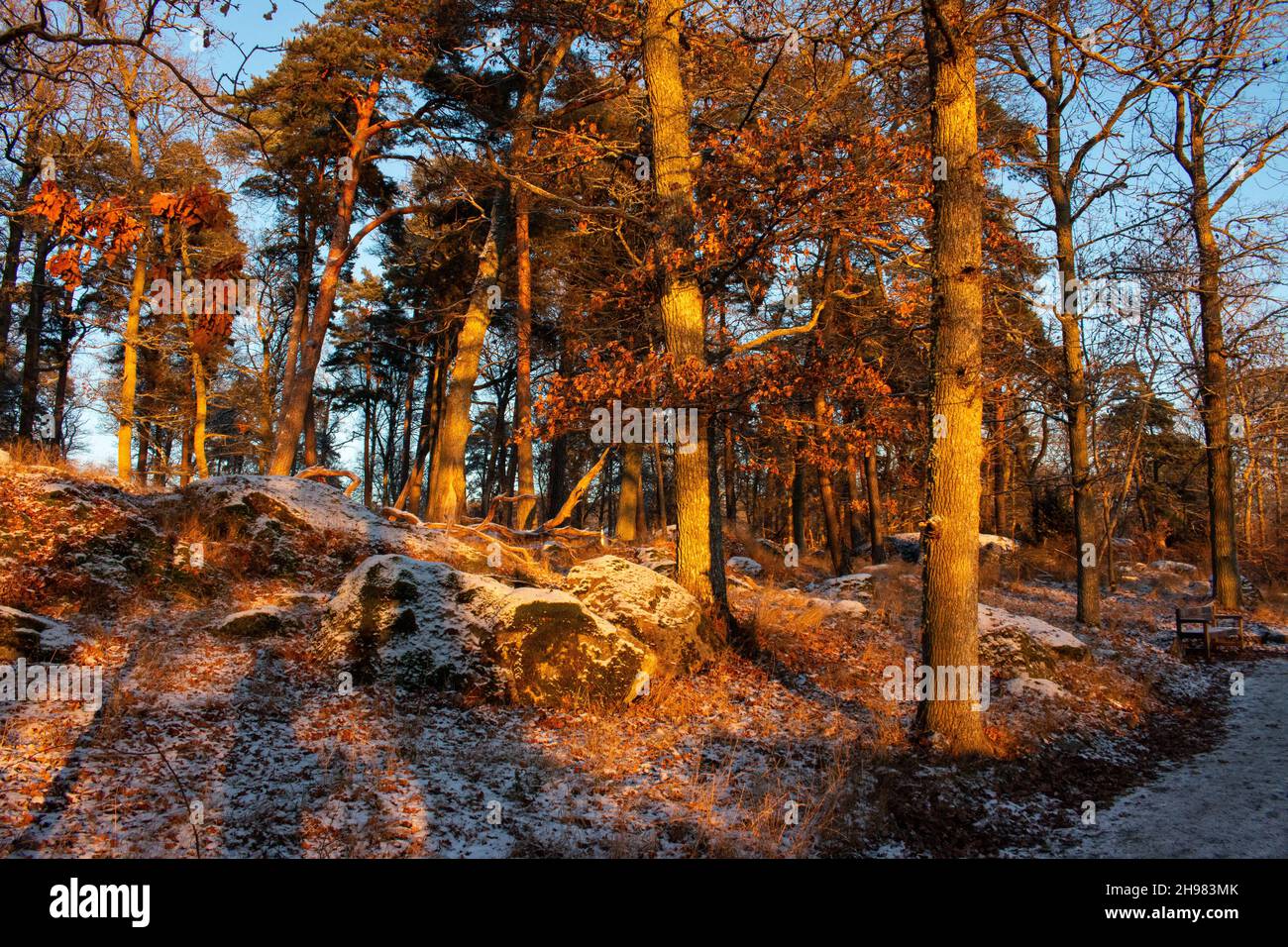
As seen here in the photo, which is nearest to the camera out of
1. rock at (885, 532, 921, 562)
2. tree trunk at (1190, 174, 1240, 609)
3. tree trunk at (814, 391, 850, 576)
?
tree trunk at (1190, 174, 1240, 609)

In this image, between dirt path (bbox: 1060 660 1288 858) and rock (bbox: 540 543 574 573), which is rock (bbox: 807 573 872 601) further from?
dirt path (bbox: 1060 660 1288 858)

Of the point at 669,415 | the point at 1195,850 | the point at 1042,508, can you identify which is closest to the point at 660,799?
the point at 1195,850

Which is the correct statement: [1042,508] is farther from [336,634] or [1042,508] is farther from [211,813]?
[211,813]

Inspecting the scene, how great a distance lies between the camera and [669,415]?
31.7 ft

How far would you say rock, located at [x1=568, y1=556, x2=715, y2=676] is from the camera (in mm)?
8805

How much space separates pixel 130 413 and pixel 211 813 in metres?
18.9

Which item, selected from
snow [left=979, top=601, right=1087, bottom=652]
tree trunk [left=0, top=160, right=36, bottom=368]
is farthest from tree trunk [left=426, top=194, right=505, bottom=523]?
tree trunk [left=0, top=160, right=36, bottom=368]

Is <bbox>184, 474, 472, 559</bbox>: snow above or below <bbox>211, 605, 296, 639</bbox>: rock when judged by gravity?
above

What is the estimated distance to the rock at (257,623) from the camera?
8.01 meters

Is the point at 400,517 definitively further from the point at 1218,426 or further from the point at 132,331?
the point at 1218,426

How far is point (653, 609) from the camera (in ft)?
29.7

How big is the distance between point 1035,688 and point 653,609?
16.2ft

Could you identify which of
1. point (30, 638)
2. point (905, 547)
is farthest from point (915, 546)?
point (30, 638)

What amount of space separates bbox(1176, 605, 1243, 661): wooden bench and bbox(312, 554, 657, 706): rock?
10.8 metres
